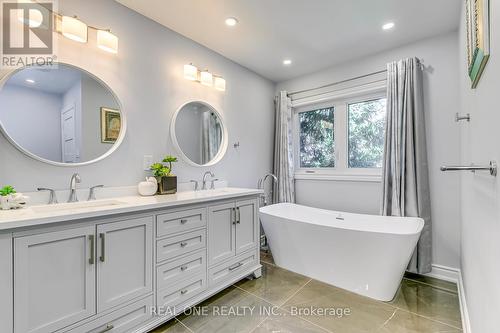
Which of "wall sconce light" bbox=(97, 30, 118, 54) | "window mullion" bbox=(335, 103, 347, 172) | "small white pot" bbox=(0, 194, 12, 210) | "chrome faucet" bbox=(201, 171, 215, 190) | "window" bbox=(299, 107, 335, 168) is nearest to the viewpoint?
"small white pot" bbox=(0, 194, 12, 210)

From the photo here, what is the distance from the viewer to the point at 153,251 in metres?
1.60

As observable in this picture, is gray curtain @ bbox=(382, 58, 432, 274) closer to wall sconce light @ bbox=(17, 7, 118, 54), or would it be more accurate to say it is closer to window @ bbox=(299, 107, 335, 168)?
window @ bbox=(299, 107, 335, 168)

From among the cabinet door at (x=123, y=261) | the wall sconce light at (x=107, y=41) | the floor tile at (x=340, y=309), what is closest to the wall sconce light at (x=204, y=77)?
the wall sconce light at (x=107, y=41)

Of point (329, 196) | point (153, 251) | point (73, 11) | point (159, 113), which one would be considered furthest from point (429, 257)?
point (73, 11)

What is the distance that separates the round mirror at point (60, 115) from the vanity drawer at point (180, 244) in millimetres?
850

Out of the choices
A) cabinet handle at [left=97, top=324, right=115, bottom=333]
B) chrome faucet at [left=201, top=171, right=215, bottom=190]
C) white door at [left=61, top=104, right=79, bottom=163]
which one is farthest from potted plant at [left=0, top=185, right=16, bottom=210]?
chrome faucet at [left=201, top=171, right=215, bottom=190]

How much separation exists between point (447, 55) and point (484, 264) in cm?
221

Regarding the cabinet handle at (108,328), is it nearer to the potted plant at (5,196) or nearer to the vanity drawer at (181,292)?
the vanity drawer at (181,292)

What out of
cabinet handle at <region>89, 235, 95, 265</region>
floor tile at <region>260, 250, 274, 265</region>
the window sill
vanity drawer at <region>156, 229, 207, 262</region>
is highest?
the window sill

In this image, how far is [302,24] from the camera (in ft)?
7.38

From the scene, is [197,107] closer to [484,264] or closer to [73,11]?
[73,11]

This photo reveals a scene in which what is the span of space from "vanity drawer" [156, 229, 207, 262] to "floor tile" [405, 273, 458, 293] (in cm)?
216

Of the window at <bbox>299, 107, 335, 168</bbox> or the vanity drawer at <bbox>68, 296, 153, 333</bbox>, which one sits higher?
the window at <bbox>299, 107, 335, 168</bbox>

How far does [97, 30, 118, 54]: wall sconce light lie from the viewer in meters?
1.78
